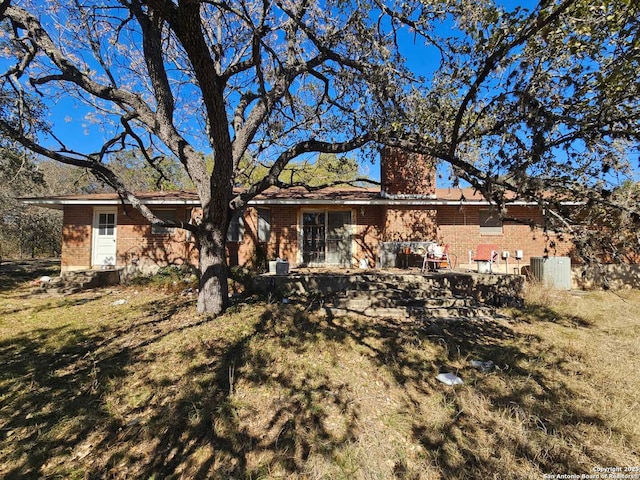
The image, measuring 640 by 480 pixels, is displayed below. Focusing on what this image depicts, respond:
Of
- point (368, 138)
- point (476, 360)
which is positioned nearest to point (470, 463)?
point (476, 360)

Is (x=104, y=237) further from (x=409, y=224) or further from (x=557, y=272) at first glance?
(x=557, y=272)

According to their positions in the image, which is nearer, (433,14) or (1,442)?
(1,442)

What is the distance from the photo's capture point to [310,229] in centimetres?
1266

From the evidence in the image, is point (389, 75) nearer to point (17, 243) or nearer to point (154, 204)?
point (154, 204)

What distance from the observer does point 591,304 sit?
8547 mm

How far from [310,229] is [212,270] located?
6638mm

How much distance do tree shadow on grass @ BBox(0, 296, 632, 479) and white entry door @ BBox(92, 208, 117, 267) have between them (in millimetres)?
7686

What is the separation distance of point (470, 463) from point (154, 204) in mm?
Answer: 12623

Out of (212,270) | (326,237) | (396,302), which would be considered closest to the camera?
(212,270)

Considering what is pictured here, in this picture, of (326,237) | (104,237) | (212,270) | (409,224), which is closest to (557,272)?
(409,224)

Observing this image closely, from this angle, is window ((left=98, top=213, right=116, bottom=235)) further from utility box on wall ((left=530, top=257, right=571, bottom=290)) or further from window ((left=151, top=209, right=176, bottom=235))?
utility box on wall ((left=530, top=257, right=571, bottom=290))

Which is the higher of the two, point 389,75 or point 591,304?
point 389,75

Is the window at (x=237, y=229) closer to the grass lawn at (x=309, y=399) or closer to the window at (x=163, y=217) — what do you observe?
the window at (x=163, y=217)

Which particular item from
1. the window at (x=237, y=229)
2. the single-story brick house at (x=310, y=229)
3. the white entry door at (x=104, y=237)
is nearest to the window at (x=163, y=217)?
the single-story brick house at (x=310, y=229)
